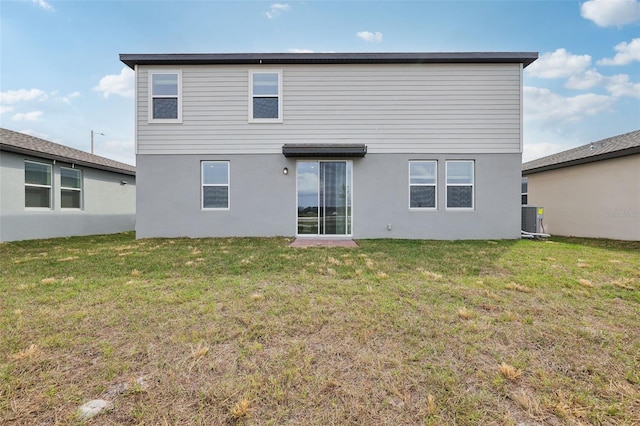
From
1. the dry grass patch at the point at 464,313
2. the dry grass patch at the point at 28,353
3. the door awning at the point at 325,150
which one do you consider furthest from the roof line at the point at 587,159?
the dry grass patch at the point at 28,353

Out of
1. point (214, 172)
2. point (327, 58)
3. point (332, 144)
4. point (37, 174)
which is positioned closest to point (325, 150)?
point (332, 144)

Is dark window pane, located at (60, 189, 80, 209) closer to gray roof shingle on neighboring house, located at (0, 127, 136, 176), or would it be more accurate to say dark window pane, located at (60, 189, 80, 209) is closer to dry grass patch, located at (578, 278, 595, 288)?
gray roof shingle on neighboring house, located at (0, 127, 136, 176)

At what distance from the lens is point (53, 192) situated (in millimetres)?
10484

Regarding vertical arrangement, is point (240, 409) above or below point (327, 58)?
below

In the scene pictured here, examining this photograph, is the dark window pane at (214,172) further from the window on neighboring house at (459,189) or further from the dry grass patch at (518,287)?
the dry grass patch at (518,287)

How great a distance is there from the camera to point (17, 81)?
41.6 feet

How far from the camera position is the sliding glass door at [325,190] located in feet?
29.2

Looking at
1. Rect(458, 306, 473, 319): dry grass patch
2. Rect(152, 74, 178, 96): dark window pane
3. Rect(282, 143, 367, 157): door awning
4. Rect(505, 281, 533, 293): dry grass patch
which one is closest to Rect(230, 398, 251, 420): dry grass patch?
Rect(458, 306, 473, 319): dry grass patch

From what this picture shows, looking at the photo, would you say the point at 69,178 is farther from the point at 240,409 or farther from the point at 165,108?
the point at 240,409

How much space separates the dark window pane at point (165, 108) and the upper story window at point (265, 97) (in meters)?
2.49

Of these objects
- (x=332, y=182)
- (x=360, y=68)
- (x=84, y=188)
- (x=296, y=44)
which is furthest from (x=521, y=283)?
(x=84, y=188)

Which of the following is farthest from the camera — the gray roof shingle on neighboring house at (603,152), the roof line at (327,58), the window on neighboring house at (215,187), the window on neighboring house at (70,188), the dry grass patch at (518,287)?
the window on neighboring house at (70,188)

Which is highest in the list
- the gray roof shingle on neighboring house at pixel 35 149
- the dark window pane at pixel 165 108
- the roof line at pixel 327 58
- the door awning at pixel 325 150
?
the roof line at pixel 327 58

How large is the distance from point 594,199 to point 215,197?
46.1 ft
